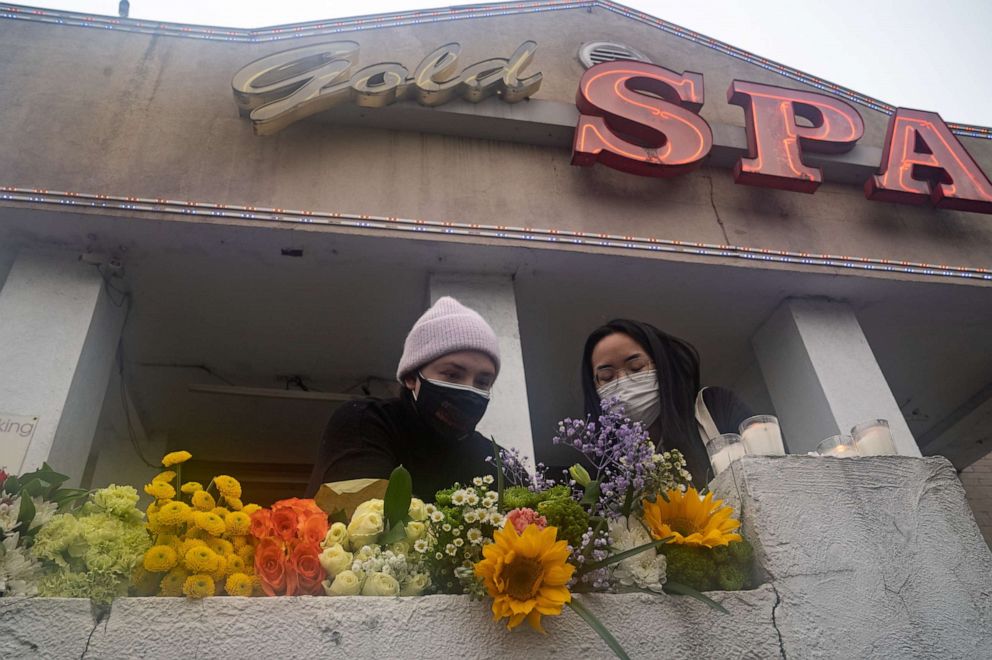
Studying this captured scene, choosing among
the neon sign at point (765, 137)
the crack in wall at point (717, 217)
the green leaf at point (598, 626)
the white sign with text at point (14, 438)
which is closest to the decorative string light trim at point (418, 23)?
the neon sign at point (765, 137)

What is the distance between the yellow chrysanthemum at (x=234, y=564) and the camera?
5.72ft

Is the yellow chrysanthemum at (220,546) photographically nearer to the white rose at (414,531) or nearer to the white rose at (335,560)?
the white rose at (335,560)

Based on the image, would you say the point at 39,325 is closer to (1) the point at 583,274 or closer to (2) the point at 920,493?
(1) the point at 583,274

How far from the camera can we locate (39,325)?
4.37m

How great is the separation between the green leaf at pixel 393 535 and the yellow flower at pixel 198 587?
16.2 inches

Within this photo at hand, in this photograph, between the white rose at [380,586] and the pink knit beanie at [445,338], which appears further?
the pink knit beanie at [445,338]

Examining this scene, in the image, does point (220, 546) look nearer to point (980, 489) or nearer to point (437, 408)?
point (437, 408)

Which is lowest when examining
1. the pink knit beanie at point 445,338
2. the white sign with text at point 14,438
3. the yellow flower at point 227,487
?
the yellow flower at point 227,487

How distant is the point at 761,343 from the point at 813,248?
0.86 meters

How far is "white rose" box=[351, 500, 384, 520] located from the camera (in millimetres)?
1876

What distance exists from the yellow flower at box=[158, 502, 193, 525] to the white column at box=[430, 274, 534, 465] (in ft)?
8.12

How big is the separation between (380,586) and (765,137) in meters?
5.25

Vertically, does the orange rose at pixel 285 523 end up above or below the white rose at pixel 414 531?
above

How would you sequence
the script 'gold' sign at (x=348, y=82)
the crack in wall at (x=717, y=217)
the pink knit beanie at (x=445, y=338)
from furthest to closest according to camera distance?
the crack in wall at (x=717, y=217) < the script 'gold' sign at (x=348, y=82) < the pink knit beanie at (x=445, y=338)
